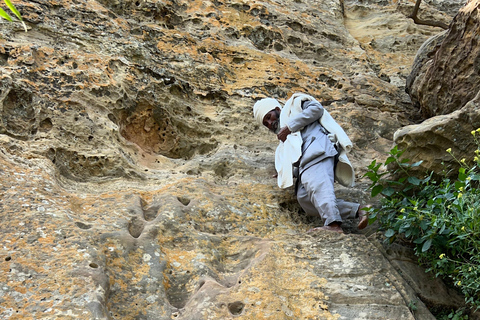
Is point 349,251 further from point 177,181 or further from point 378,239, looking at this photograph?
point 177,181

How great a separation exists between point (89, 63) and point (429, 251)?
3.59 metres

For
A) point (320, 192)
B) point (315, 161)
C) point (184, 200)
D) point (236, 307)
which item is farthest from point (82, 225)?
point (315, 161)

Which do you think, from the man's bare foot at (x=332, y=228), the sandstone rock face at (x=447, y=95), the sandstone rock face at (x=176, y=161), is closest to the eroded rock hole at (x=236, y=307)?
the sandstone rock face at (x=176, y=161)

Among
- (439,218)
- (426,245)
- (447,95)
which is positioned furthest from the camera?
(447,95)

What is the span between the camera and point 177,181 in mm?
4242

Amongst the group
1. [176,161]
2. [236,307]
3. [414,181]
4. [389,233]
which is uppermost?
[414,181]

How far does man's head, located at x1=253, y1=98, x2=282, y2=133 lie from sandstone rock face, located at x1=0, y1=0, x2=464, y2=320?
0.90 feet

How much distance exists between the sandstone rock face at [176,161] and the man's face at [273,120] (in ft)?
0.84

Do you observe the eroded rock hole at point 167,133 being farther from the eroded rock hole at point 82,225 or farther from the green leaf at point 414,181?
the green leaf at point 414,181

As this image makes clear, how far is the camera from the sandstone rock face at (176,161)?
116 inches

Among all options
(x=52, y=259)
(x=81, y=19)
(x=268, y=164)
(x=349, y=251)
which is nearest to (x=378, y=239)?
(x=349, y=251)

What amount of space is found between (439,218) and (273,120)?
2202 millimetres

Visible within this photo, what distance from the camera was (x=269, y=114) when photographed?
16.2 feet

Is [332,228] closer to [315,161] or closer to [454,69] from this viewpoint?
[315,161]
